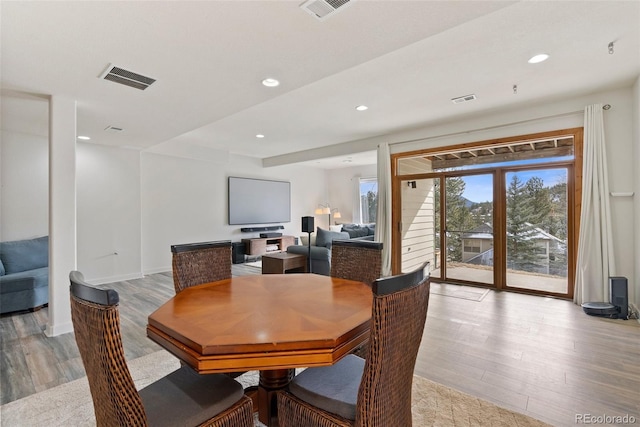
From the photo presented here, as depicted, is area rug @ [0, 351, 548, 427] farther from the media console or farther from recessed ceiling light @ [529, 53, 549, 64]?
the media console

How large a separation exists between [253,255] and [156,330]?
588cm

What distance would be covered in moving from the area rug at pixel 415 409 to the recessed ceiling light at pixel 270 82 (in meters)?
2.44

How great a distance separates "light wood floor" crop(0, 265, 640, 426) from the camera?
1958 millimetres

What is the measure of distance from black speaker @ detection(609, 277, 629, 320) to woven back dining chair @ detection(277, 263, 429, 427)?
3.58 metres

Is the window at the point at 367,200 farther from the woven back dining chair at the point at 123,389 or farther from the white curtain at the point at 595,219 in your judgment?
the woven back dining chair at the point at 123,389

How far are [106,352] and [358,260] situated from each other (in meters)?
1.70

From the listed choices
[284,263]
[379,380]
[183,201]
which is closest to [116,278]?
[183,201]

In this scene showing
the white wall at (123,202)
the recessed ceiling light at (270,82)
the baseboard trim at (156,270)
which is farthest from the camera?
the baseboard trim at (156,270)

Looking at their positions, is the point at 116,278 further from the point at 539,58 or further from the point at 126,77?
the point at 539,58

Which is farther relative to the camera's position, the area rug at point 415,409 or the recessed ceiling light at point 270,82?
the recessed ceiling light at point 270,82

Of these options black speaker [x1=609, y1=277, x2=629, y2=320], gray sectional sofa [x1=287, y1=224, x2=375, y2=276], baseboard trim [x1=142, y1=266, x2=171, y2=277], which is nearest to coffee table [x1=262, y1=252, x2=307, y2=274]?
gray sectional sofa [x1=287, y1=224, x2=375, y2=276]

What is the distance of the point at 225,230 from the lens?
23.5ft

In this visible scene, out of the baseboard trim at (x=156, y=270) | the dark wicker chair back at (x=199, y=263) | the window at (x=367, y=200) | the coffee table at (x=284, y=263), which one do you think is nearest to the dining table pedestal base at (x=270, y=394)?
the dark wicker chair back at (x=199, y=263)

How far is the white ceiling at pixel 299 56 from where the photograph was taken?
179cm
